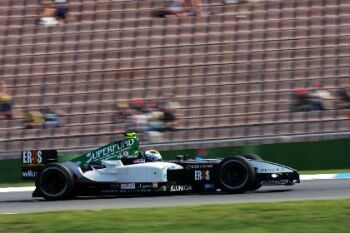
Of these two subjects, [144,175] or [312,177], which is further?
[312,177]

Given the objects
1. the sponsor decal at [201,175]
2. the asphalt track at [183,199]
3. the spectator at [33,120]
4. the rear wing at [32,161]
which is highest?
the spectator at [33,120]

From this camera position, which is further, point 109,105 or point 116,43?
point 116,43

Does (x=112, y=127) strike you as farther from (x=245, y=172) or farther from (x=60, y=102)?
(x=245, y=172)

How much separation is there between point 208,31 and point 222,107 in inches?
129

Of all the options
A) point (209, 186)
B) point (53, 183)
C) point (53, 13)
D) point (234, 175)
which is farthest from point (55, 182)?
point (53, 13)

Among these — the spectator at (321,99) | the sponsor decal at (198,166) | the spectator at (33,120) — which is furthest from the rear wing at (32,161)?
the spectator at (321,99)

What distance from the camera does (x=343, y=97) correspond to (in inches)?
739

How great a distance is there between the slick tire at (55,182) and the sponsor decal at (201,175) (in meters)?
1.97

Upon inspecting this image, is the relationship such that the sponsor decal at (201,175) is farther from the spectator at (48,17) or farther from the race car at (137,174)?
the spectator at (48,17)

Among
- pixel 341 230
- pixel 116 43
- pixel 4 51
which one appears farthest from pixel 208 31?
pixel 341 230

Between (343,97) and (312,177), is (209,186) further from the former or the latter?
(343,97)

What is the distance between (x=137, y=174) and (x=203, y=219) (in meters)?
3.67

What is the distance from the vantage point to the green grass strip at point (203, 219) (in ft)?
25.4

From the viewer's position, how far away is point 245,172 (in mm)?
11297
